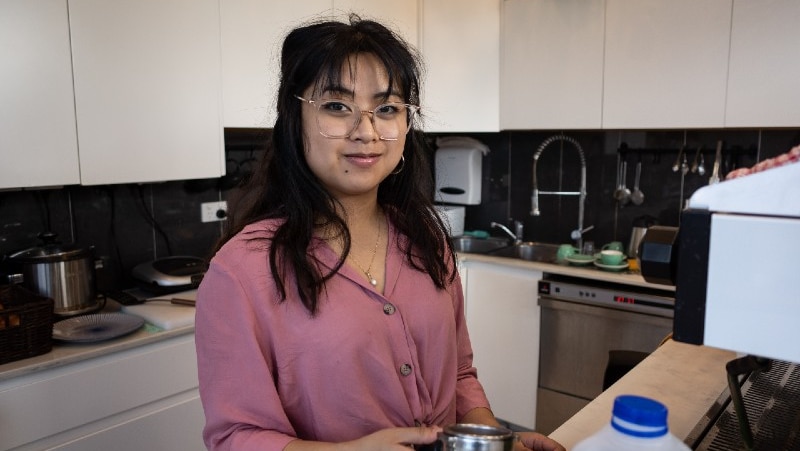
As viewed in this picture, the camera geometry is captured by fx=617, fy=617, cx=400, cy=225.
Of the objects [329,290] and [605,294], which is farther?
[605,294]

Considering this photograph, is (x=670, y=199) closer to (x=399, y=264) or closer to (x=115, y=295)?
(x=399, y=264)

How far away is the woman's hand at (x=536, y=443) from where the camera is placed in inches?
36.8

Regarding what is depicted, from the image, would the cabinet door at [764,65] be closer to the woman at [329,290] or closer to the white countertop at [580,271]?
the white countertop at [580,271]

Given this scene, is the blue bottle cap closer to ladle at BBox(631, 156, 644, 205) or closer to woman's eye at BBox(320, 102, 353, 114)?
woman's eye at BBox(320, 102, 353, 114)

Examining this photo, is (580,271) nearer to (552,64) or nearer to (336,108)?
(552,64)

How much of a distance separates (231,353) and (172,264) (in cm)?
166

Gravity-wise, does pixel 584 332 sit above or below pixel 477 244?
below

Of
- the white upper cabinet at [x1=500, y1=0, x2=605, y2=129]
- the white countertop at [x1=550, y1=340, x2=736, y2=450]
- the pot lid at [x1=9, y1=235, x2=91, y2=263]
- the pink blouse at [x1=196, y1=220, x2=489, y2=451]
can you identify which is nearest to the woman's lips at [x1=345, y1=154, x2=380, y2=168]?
the pink blouse at [x1=196, y1=220, x2=489, y2=451]

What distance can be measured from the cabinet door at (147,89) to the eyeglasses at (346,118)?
1246 mm

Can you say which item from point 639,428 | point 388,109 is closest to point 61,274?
point 388,109

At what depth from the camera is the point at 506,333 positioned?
9.58 ft

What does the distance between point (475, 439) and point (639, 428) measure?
163 mm

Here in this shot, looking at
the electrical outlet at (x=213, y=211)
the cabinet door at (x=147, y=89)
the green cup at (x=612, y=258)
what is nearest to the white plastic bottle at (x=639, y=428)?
the cabinet door at (x=147, y=89)

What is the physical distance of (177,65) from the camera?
7.07 feet
